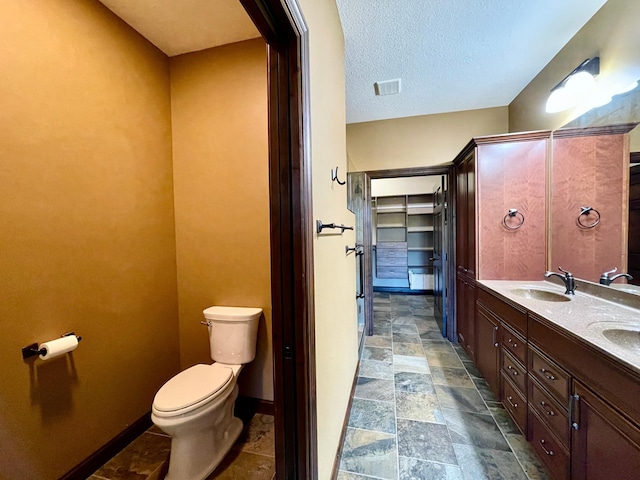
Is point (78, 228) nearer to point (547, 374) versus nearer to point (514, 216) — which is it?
point (547, 374)

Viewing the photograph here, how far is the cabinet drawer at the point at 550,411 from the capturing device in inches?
44.1

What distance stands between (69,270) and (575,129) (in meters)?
3.48

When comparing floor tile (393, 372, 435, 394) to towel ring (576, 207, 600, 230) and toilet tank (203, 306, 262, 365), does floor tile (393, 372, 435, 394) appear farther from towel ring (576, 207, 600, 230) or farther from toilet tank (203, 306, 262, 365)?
towel ring (576, 207, 600, 230)

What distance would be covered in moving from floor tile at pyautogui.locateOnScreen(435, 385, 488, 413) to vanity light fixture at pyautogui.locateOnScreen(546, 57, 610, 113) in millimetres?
2272

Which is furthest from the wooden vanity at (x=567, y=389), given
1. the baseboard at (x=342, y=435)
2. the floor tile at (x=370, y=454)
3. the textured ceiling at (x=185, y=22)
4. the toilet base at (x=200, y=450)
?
the textured ceiling at (x=185, y=22)

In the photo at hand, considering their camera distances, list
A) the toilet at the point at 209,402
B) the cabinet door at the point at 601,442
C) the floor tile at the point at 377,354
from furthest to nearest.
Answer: the floor tile at the point at 377,354 → the toilet at the point at 209,402 → the cabinet door at the point at 601,442

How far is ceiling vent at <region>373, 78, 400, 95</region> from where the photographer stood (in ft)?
7.72

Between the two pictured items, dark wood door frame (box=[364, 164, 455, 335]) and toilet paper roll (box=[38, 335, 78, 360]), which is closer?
toilet paper roll (box=[38, 335, 78, 360])

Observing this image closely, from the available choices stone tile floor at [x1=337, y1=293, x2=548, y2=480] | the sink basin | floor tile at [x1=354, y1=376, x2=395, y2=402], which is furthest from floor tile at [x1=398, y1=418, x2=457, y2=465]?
the sink basin

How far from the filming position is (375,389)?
2111 mm

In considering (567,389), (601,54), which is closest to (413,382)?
(567,389)

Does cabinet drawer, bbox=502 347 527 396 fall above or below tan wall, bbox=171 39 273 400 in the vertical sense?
below

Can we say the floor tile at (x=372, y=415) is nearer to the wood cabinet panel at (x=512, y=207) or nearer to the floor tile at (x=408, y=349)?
the floor tile at (x=408, y=349)

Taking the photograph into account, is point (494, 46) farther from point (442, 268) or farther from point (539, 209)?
point (442, 268)
